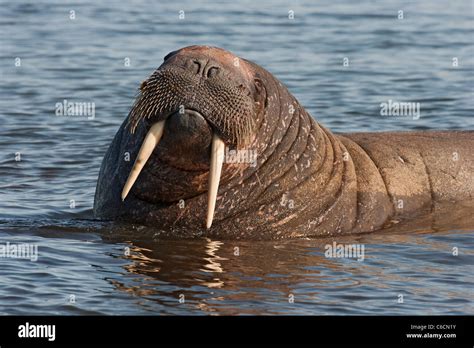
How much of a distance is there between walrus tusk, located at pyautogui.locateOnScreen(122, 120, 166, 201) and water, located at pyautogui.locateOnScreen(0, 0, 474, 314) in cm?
70

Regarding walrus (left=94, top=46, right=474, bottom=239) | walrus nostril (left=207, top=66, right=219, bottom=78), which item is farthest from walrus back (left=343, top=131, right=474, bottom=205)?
walrus nostril (left=207, top=66, right=219, bottom=78)

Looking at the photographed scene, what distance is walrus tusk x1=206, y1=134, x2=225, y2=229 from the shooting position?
9227 millimetres

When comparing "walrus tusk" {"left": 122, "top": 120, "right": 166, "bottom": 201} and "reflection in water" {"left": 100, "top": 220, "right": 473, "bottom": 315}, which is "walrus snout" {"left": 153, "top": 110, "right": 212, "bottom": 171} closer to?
"walrus tusk" {"left": 122, "top": 120, "right": 166, "bottom": 201}

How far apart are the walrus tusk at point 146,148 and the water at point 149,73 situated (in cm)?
70

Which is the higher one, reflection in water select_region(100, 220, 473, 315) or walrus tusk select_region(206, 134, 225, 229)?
walrus tusk select_region(206, 134, 225, 229)

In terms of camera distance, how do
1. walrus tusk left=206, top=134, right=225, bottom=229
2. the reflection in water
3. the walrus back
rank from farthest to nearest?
the walrus back → walrus tusk left=206, top=134, right=225, bottom=229 → the reflection in water

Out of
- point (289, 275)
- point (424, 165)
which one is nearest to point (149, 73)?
point (424, 165)

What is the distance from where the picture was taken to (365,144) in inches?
444

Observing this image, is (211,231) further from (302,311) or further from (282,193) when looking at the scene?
(302,311)

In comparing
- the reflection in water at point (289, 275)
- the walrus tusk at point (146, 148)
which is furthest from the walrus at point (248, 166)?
the reflection in water at point (289, 275)

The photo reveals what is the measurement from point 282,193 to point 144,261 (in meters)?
1.34

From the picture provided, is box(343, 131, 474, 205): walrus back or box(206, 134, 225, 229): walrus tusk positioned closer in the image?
box(206, 134, 225, 229): walrus tusk

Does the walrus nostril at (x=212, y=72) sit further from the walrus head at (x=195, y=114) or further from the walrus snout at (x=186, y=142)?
the walrus snout at (x=186, y=142)

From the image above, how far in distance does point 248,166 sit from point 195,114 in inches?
39.8
